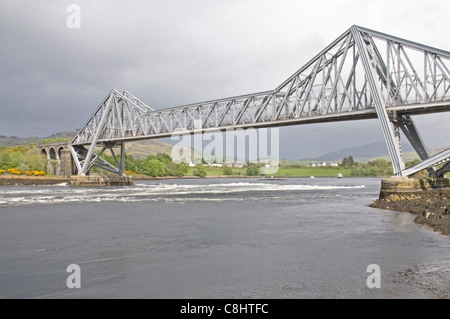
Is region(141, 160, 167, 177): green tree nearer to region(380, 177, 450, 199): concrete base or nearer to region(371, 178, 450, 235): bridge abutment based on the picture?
region(371, 178, 450, 235): bridge abutment

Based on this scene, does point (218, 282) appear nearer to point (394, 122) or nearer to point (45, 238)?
point (45, 238)

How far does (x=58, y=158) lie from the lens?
391 ft

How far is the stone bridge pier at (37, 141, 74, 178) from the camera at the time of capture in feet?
367

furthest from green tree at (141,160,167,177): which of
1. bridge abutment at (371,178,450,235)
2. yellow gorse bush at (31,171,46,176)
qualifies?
bridge abutment at (371,178,450,235)

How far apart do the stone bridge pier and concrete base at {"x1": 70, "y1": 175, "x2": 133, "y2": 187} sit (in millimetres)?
15967

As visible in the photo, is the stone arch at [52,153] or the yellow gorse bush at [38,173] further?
the stone arch at [52,153]

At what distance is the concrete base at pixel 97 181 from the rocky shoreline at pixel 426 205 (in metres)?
76.8

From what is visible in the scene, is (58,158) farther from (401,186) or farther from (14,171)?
(401,186)

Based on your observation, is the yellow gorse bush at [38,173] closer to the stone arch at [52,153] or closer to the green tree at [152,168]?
the stone arch at [52,153]

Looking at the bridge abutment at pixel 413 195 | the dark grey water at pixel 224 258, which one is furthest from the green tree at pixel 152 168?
the dark grey water at pixel 224 258

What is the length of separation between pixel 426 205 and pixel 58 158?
369 feet

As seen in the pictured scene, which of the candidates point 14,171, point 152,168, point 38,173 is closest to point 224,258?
point 38,173

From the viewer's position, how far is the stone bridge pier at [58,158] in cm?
11181

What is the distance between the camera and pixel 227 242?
18.0 meters
